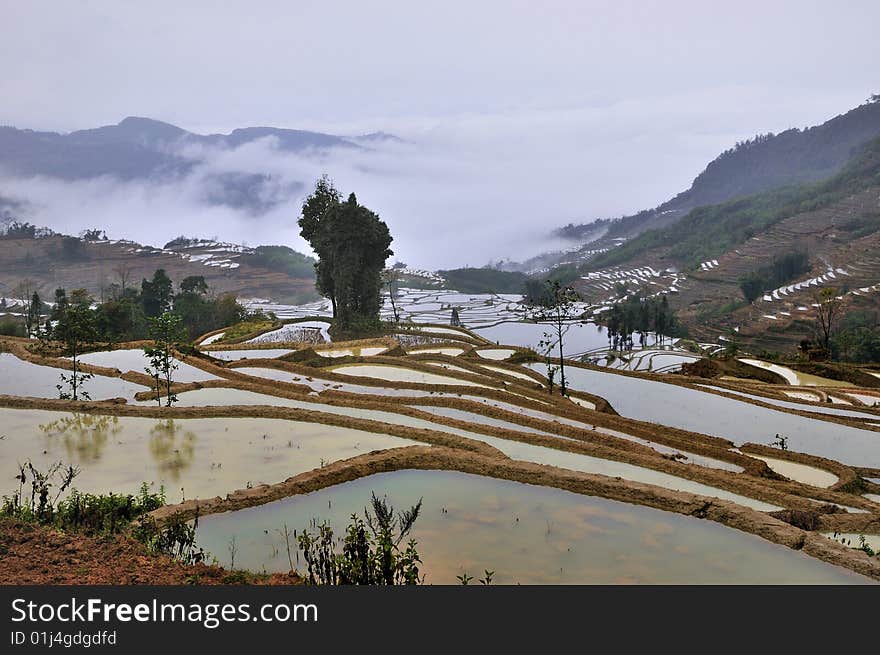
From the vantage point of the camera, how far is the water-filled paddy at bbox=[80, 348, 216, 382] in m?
16.3

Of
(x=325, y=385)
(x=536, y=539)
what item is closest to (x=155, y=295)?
(x=325, y=385)

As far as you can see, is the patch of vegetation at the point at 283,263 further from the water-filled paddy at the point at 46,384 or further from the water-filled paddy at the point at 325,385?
the water-filled paddy at the point at 325,385

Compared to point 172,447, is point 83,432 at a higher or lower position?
higher

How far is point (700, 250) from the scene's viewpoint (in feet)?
393

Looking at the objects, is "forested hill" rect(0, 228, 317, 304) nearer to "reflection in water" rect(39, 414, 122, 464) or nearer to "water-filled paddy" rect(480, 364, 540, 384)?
"water-filled paddy" rect(480, 364, 540, 384)

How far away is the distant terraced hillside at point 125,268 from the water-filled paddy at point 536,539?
295 feet

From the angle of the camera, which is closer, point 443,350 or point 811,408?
point 811,408

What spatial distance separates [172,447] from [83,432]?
1955 millimetres

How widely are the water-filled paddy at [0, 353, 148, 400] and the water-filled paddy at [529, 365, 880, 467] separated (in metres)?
13.4

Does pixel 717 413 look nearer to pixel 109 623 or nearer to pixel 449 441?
pixel 449 441

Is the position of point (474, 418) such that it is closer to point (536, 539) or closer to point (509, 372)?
point (536, 539)

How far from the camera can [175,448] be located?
30.0 ft

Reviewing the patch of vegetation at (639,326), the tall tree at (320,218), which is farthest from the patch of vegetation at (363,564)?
the patch of vegetation at (639,326)

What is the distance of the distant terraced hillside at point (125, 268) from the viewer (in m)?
89.6
